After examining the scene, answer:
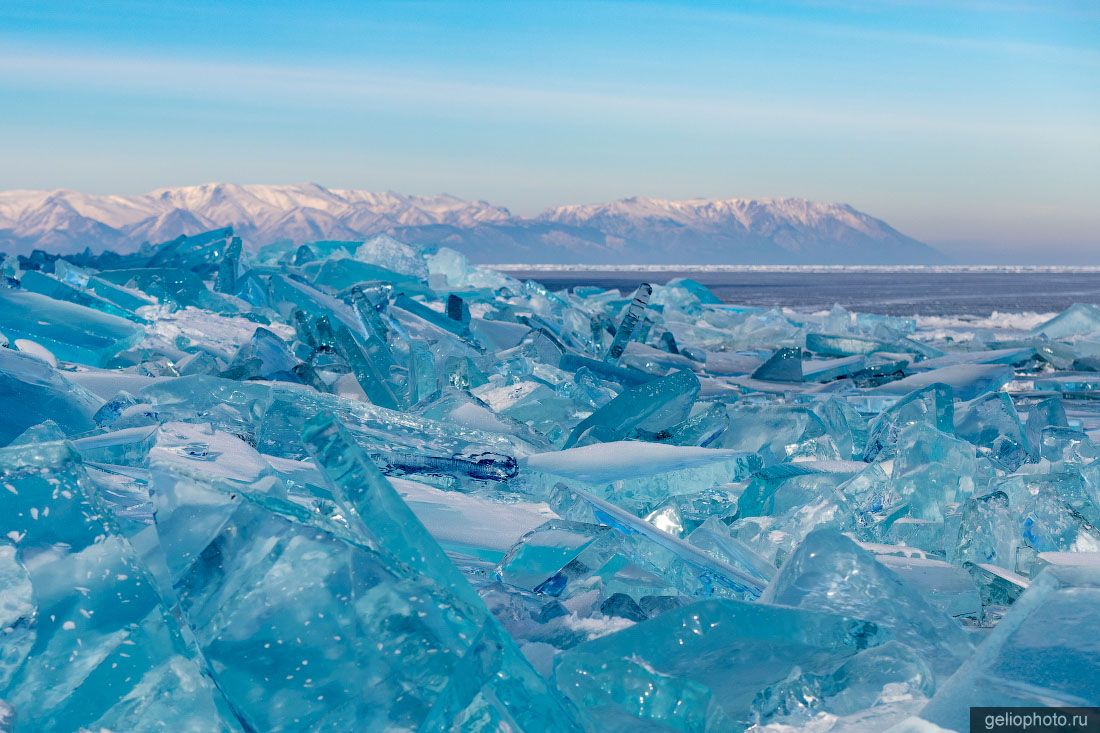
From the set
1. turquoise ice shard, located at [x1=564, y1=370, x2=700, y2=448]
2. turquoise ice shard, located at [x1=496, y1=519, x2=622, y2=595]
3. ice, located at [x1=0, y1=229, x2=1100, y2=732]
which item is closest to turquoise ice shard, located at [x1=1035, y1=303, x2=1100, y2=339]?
ice, located at [x1=0, y1=229, x2=1100, y2=732]

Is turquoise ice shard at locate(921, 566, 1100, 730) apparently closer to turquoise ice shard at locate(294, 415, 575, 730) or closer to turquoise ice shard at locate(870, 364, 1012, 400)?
turquoise ice shard at locate(294, 415, 575, 730)

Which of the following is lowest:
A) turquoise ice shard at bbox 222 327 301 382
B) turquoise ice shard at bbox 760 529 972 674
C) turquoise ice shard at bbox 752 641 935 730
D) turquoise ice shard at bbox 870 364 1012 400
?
turquoise ice shard at bbox 870 364 1012 400

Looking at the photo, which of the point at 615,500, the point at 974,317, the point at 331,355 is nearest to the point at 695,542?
the point at 615,500

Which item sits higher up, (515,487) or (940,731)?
(940,731)

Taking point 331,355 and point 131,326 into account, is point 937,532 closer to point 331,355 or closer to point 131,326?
point 331,355

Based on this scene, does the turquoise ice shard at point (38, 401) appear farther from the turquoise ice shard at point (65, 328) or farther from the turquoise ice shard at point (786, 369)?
the turquoise ice shard at point (786, 369)

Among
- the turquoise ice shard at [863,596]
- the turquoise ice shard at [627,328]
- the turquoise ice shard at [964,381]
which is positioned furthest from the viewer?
the turquoise ice shard at [627,328]

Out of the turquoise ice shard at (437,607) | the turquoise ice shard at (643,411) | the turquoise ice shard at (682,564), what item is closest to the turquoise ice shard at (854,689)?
the turquoise ice shard at (437,607)
